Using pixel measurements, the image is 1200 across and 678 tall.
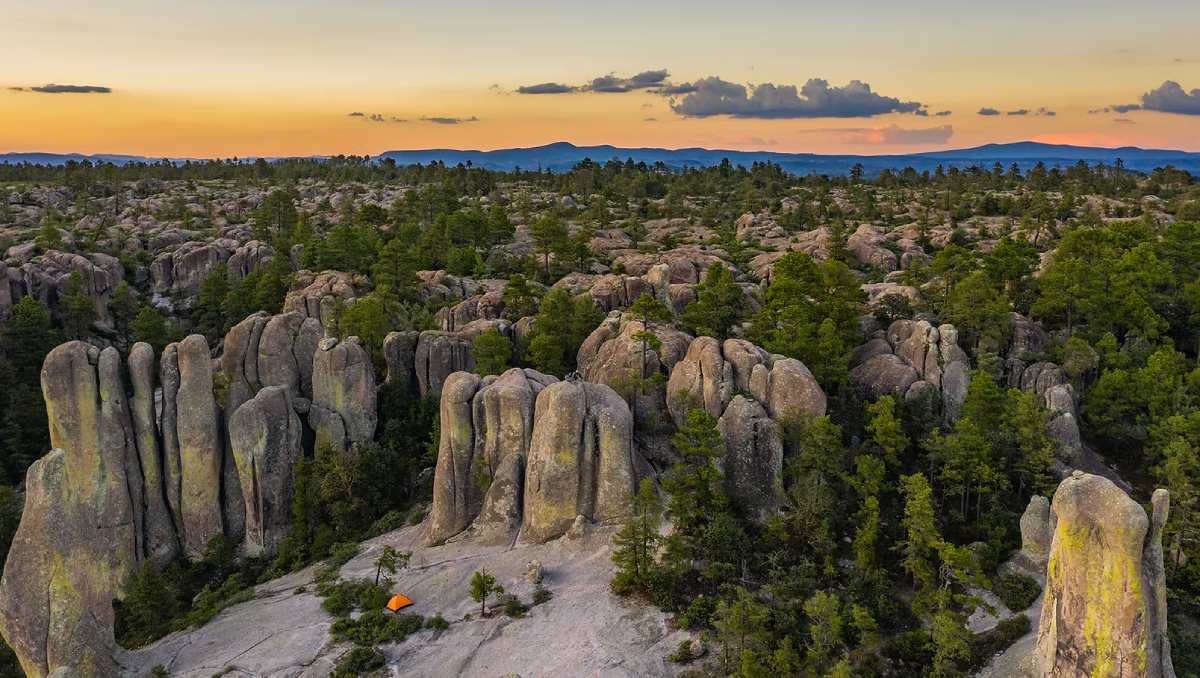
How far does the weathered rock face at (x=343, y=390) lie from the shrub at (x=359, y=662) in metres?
18.7

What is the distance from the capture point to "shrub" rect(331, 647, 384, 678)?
31.0 metres

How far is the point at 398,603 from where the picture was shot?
116ft

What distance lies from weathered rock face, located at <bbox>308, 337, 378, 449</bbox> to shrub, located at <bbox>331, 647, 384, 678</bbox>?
1870cm

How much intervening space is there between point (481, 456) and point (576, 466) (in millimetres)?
6153

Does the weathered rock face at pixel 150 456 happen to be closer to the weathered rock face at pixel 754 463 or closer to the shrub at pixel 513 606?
the shrub at pixel 513 606

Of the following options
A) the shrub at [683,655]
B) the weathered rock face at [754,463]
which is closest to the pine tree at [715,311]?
the weathered rock face at [754,463]

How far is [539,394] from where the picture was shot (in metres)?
41.5

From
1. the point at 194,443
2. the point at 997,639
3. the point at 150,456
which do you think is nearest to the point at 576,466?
the point at 997,639

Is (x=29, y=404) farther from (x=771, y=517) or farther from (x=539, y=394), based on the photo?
(x=771, y=517)

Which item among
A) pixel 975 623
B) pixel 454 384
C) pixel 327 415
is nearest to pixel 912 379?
pixel 975 623

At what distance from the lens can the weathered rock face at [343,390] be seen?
4878 centimetres

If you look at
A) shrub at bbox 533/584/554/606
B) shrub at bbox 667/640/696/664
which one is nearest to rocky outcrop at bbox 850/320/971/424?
shrub at bbox 667/640/696/664

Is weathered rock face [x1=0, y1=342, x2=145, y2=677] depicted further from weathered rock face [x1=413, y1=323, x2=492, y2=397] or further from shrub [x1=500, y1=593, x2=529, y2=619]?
weathered rock face [x1=413, y1=323, x2=492, y2=397]

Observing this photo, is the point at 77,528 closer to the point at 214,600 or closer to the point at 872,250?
the point at 214,600
